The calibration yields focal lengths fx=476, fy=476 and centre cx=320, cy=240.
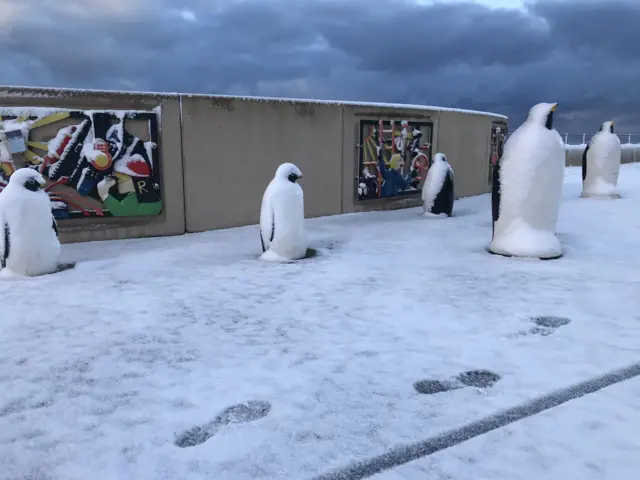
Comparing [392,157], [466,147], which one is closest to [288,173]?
[392,157]

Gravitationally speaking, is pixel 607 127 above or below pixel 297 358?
above

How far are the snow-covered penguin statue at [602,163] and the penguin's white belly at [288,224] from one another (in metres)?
7.29

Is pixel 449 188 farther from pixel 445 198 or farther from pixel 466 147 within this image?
pixel 466 147

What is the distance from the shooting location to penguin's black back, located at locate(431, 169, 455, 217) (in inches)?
303

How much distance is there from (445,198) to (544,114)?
10.4ft

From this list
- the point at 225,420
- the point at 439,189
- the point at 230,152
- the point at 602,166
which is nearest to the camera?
the point at 225,420

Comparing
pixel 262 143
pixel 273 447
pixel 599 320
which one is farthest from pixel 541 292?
pixel 262 143

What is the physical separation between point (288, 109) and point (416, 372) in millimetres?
5477

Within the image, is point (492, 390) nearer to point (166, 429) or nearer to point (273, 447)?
point (273, 447)

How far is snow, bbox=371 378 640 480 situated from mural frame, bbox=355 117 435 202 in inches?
250

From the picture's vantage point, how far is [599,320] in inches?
122

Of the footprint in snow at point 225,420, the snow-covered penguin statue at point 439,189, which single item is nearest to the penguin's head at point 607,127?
the snow-covered penguin statue at point 439,189

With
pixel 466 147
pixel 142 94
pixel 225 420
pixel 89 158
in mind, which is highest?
pixel 142 94

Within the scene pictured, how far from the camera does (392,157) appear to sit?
848cm
